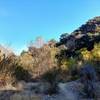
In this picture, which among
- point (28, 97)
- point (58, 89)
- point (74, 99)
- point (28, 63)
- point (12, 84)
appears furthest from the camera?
point (28, 63)

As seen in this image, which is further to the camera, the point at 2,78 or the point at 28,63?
the point at 28,63

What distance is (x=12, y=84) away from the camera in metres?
18.4

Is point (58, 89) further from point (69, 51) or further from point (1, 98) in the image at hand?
point (69, 51)

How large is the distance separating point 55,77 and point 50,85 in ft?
12.6

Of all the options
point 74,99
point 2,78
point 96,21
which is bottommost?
point 74,99

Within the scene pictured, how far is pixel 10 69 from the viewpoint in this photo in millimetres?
18844

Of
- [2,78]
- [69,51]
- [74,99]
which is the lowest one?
[74,99]

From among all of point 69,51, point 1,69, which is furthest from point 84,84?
point 69,51

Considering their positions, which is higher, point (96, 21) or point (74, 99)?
point (96, 21)

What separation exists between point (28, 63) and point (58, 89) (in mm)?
11505

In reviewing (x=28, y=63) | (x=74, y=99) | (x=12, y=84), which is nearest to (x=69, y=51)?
(x=28, y=63)

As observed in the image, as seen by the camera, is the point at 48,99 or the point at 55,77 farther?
the point at 55,77

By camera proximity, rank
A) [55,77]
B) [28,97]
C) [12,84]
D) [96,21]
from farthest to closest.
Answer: [96,21], [55,77], [12,84], [28,97]

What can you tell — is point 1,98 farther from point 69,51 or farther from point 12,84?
point 69,51
